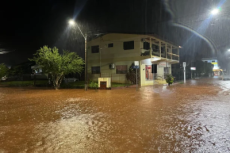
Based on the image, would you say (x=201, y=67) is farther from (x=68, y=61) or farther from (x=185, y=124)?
(x=185, y=124)

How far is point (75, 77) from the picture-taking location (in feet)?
98.1

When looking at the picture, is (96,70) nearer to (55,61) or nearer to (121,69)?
(121,69)

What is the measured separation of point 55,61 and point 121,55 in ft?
31.3

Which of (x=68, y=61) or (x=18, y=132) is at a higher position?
(x=68, y=61)

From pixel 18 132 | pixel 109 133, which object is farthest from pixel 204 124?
pixel 18 132

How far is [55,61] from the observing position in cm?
1565

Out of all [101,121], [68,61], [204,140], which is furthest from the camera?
[68,61]

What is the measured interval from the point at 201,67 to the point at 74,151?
50.2 metres

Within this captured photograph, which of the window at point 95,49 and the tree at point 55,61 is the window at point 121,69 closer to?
the window at point 95,49

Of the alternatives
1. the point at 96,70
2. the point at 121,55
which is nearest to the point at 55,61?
the point at 96,70

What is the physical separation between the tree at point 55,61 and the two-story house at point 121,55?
4751 millimetres

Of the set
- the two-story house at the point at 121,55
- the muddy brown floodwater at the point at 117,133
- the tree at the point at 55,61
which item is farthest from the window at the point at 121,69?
the muddy brown floodwater at the point at 117,133

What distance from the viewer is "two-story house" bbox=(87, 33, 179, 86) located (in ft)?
68.4

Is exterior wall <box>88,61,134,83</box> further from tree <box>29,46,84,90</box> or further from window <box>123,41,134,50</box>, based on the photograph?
tree <box>29,46,84,90</box>
